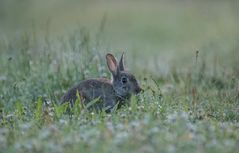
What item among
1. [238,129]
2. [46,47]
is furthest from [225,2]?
[238,129]

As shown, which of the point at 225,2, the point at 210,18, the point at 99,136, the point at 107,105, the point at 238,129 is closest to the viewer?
the point at 99,136

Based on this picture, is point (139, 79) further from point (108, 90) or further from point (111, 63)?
point (108, 90)

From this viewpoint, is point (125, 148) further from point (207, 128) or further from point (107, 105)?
point (107, 105)

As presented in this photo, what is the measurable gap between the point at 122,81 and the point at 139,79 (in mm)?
2407

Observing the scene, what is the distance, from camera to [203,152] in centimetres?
636

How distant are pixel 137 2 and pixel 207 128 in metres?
19.4

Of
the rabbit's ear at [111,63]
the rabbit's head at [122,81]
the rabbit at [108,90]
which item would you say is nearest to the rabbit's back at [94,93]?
the rabbit at [108,90]

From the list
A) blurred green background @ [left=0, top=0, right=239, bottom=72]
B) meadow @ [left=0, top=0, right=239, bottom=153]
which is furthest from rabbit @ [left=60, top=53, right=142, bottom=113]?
blurred green background @ [left=0, top=0, right=239, bottom=72]

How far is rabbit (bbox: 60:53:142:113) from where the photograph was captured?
31.5 feet

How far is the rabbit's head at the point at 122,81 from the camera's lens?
9.80 meters

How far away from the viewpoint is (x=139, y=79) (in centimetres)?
1230

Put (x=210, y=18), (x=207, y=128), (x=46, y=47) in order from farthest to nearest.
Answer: (x=210, y=18) < (x=46, y=47) < (x=207, y=128)

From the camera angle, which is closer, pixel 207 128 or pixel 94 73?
pixel 207 128

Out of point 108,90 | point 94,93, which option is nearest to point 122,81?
point 108,90
